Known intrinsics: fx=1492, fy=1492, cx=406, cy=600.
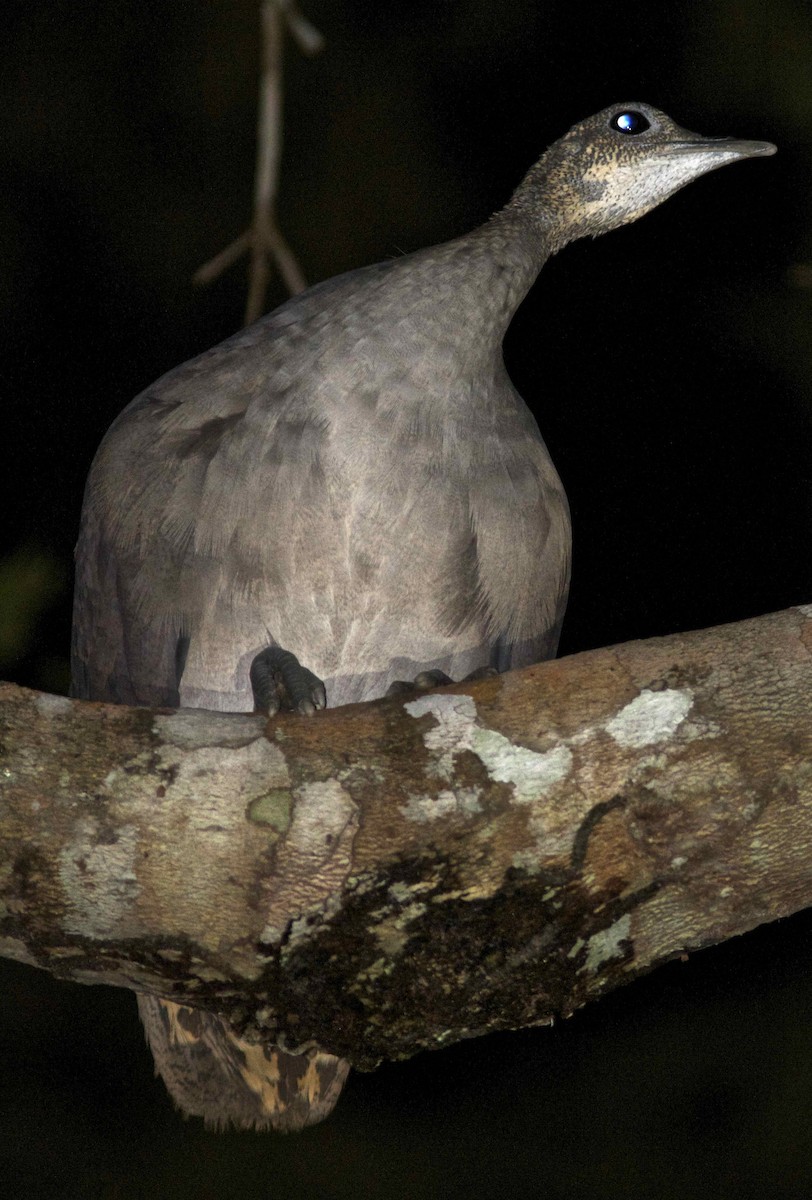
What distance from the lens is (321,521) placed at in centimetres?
247

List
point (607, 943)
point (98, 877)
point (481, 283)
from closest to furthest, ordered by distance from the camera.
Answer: point (98, 877), point (607, 943), point (481, 283)

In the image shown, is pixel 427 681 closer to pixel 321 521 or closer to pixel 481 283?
pixel 321 521

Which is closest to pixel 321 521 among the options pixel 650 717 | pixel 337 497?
pixel 337 497

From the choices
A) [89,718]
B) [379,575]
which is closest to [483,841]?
[89,718]

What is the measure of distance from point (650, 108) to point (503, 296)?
603 mm

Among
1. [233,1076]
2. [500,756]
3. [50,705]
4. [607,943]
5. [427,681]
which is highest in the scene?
[50,705]

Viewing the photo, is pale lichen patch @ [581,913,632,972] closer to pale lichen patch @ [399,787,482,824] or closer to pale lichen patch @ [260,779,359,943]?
pale lichen patch @ [399,787,482,824]

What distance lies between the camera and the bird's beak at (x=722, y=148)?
9.20 feet

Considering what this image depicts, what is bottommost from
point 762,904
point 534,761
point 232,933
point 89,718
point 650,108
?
point 762,904

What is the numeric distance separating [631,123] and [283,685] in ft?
4.63

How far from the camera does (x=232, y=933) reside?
189cm

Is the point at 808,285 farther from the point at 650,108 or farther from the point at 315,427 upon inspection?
the point at 315,427

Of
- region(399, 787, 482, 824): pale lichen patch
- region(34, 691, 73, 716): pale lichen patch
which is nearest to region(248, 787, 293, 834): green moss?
region(399, 787, 482, 824): pale lichen patch

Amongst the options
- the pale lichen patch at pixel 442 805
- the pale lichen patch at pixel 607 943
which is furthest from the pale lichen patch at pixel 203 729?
the pale lichen patch at pixel 607 943
